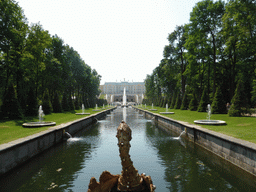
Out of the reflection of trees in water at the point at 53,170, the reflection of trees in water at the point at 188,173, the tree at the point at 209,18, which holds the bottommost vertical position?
the reflection of trees in water at the point at 53,170

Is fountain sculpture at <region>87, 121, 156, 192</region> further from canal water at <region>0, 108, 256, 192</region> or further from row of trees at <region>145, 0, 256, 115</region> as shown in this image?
row of trees at <region>145, 0, 256, 115</region>

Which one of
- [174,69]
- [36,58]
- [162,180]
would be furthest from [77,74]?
[162,180]

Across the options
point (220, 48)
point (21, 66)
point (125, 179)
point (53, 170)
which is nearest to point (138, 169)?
point (53, 170)

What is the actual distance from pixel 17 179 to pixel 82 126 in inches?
407

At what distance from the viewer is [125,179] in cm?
363

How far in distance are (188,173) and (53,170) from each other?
4.33 m

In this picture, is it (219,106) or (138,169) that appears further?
(219,106)

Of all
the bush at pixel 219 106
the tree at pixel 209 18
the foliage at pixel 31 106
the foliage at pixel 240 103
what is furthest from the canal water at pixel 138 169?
the tree at pixel 209 18

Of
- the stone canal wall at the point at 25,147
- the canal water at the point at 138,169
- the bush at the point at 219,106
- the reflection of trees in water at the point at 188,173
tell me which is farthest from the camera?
the bush at the point at 219,106

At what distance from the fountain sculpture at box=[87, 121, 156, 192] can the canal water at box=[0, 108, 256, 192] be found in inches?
58.1

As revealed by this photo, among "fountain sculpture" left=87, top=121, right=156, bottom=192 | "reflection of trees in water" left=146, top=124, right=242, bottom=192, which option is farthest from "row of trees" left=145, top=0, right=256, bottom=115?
"fountain sculpture" left=87, top=121, right=156, bottom=192

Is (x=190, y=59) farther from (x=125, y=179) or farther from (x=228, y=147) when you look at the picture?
(x=125, y=179)

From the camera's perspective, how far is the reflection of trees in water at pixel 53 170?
5.17 m

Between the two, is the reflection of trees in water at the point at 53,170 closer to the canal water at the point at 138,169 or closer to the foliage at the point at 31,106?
the canal water at the point at 138,169
